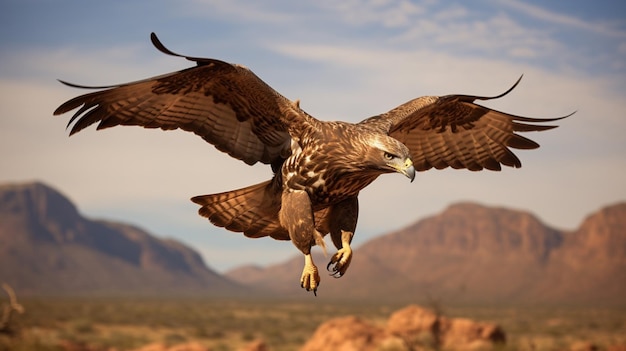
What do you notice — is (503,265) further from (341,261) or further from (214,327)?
(341,261)

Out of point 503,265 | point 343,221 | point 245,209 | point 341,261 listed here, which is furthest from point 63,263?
point 341,261

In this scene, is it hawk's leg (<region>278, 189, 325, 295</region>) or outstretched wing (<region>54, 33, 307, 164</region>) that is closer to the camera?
hawk's leg (<region>278, 189, 325, 295</region>)

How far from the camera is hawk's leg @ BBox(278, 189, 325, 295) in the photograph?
598cm

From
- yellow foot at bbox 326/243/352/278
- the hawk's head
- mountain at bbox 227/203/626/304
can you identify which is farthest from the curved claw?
mountain at bbox 227/203/626/304

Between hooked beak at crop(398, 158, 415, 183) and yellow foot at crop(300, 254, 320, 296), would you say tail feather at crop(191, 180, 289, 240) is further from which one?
hooked beak at crop(398, 158, 415, 183)

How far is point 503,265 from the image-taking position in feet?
562

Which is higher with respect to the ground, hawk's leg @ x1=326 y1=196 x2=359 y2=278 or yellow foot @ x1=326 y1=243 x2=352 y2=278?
hawk's leg @ x1=326 y1=196 x2=359 y2=278

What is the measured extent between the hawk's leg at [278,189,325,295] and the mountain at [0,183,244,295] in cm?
14591

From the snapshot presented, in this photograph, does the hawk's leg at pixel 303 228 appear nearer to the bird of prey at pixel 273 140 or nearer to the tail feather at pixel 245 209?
the bird of prey at pixel 273 140

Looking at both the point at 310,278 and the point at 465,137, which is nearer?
the point at 310,278

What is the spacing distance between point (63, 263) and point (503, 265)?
3434 inches

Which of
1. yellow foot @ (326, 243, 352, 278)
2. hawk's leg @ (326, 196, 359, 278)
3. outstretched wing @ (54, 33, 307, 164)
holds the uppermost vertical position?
outstretched wing @ (54, 33, 307, 164)

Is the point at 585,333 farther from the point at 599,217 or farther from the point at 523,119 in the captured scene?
the point at 599,217

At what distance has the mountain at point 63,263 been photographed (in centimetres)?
15150
